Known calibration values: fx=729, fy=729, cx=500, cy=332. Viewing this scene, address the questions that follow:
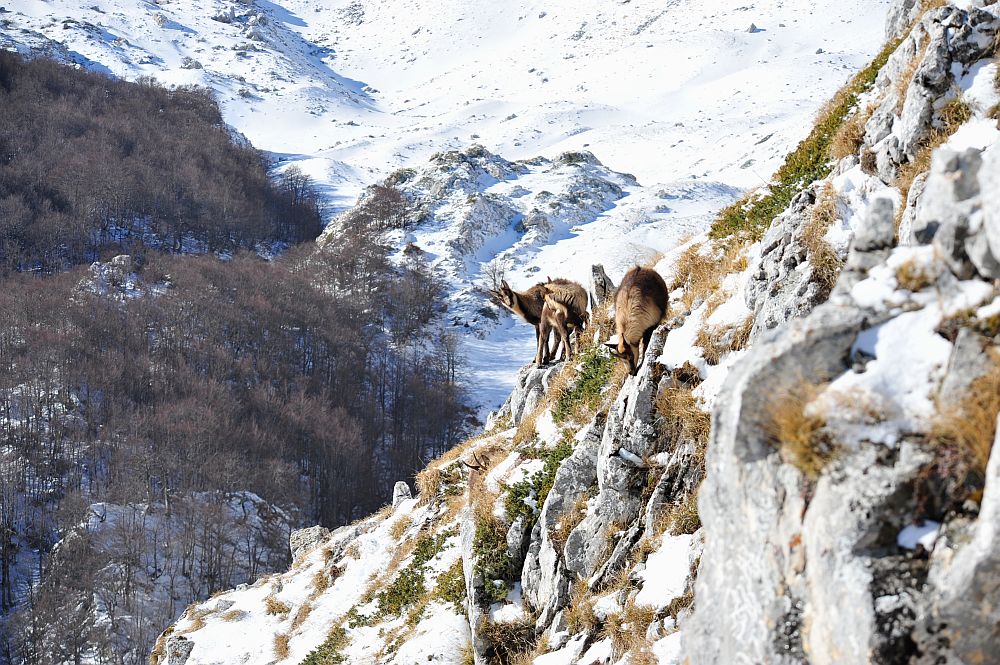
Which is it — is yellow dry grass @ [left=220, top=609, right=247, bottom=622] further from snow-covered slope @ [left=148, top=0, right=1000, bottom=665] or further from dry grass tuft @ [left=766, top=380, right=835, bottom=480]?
dry grass tuft @ [left=766, top=380, right=835, bottom=480]

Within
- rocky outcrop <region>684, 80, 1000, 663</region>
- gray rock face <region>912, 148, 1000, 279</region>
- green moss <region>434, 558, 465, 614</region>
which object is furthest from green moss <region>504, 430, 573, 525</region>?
gray rock face <region>912, 148, 1000, 279</region>

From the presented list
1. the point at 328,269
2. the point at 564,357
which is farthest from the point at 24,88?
the point at 564,357

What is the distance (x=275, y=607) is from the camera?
1884 centimetres

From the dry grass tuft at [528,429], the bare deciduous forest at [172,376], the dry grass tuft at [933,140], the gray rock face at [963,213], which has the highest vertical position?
the dry grass tuft at [933,140]

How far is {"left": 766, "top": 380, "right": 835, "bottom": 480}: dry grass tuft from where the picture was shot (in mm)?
3991

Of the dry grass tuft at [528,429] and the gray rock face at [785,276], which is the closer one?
the gray rock face at [785,276]

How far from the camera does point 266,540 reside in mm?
69125

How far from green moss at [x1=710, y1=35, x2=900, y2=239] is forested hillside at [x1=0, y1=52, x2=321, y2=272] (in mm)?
121452

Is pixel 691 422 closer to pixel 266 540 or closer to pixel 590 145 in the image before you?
pixel 266 540

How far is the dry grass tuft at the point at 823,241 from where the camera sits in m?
8.21

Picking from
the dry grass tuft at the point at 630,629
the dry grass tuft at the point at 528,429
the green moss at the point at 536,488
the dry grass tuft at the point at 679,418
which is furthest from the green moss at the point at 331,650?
the dry grass tuft at the point at 679,418

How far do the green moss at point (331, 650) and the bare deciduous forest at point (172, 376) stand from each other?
48.9m

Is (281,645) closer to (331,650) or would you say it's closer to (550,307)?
(331,650)

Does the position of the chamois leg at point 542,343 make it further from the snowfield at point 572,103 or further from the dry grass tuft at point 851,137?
the snowfield at point 572,103
